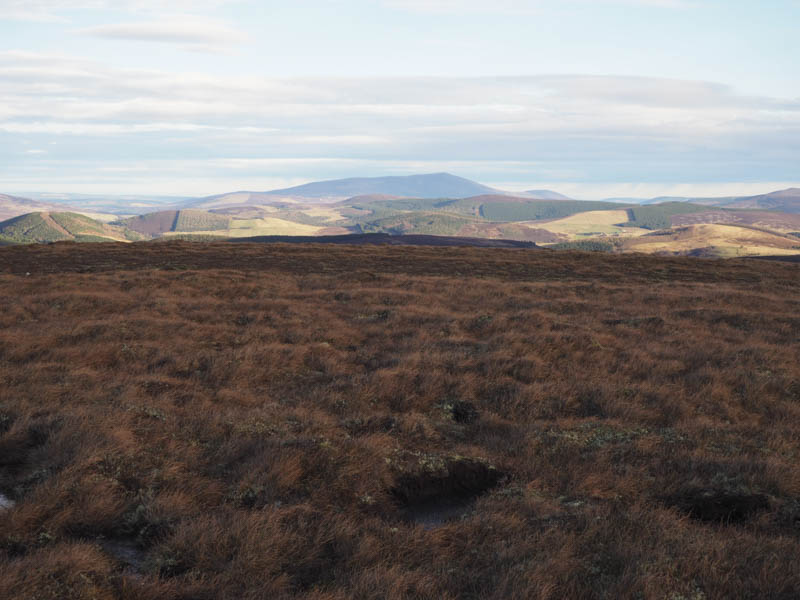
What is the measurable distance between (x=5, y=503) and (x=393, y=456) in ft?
16.1

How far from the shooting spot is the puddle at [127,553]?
5645 millimetres

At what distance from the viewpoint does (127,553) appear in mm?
5914

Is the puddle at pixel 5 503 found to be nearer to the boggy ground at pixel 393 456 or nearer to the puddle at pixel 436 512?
the boggy ground at pixel 393 456

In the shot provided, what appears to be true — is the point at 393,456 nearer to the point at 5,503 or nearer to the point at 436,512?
the point at 436,512

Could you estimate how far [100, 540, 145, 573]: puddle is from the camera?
18.5 feet

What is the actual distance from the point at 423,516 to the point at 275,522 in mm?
2106

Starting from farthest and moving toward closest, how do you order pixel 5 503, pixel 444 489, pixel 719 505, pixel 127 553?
pixel 444 489 < pixel 719 505 < pixel 5 503 < pixel 127 553

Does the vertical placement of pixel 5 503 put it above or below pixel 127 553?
above

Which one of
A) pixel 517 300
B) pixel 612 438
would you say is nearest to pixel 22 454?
pixel 612 438

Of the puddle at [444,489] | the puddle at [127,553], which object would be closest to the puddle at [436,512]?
the puddle at [444,489]

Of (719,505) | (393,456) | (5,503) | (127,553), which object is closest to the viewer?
(127,553)

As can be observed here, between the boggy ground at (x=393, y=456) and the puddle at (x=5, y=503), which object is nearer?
the boggy ground at (x=393, y=456)

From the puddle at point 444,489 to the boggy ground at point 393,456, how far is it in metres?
0.03

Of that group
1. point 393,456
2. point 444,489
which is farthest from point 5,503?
point 444,489
